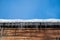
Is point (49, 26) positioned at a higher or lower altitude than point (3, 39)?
higher

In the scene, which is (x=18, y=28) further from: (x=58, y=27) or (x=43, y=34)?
(x=58, y=27)

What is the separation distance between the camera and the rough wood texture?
7465 mm

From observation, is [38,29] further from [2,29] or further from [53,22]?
[2,29]

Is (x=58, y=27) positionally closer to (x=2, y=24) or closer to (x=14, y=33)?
(x=14, y=33)

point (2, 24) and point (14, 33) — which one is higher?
point (2, 24)

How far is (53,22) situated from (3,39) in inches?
112

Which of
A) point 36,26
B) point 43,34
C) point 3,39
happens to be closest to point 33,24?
point 36,26

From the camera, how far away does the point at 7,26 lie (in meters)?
7.62

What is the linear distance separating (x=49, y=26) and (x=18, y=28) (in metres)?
1.69

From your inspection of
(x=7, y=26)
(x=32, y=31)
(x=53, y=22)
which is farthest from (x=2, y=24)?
(x=53, y=22)

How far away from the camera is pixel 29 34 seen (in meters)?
7.56

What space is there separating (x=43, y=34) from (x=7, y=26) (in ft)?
6.59

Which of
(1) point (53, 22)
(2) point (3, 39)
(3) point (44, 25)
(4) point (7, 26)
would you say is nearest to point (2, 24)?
(4) point (7, 26)

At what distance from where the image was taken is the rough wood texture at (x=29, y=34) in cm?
746
